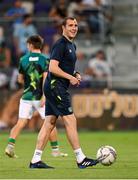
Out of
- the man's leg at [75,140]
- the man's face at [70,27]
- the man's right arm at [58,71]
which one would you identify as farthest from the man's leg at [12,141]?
the man's face at [70,27]

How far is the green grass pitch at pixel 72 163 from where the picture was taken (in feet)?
38.0

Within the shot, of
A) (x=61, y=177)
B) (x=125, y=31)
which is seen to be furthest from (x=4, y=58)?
(x=61, y=177)

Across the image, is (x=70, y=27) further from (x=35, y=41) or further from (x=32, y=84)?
(x=32, y=84)

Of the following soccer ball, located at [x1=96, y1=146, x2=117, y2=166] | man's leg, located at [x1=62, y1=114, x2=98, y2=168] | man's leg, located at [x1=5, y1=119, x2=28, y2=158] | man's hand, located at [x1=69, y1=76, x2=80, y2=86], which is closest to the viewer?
man's hand, located at [x1=69, y1=76, x2=80, y2=86]

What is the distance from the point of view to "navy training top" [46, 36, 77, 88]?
12.6m

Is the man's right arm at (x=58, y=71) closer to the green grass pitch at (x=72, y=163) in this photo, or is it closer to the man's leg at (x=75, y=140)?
the man's leg at (x=75, y=140)

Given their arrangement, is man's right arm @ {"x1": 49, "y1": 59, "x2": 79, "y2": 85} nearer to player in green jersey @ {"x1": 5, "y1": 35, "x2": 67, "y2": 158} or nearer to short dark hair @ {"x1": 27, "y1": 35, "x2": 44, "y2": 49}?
short dark hair @ {"x1": 27, "y1": 35, "x2": 44, "y2": 49}

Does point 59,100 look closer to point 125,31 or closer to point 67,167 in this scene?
point 67,167

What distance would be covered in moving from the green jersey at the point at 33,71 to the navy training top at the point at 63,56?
2.99 metres

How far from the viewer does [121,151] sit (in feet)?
56.3

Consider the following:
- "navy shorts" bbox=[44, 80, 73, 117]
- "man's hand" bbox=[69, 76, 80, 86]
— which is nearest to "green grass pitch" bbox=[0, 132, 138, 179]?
"navy shorts" bbox=[44, 80, 73, 117]

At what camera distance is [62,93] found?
12.8 meters

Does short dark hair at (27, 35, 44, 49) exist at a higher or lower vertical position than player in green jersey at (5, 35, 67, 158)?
higher

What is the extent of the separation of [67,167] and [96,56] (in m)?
14.1
